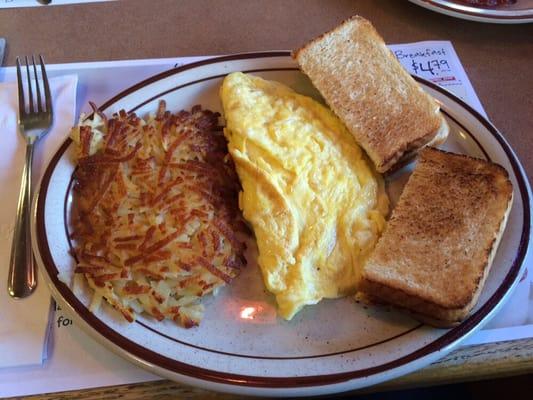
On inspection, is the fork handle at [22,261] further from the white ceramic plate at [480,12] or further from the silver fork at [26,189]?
the white ceramic plate at [480,12]

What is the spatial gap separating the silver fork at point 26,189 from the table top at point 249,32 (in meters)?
0.33

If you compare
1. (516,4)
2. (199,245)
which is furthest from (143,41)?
(516,4)

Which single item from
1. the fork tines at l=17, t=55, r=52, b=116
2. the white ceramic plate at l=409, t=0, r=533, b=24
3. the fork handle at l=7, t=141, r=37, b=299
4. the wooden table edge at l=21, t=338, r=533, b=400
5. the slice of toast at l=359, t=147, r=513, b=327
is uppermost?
the fork tines at l=17, t=55, r=52, b=116

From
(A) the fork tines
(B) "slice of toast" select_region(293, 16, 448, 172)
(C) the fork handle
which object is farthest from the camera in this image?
(A) the fork tines

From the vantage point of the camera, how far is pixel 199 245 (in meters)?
1.38

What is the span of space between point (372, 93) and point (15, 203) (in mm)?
1254

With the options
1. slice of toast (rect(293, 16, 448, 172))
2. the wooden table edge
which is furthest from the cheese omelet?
the wooden table edge

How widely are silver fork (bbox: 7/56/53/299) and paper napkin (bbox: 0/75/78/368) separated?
23mm

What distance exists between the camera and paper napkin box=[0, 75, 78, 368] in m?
1.27

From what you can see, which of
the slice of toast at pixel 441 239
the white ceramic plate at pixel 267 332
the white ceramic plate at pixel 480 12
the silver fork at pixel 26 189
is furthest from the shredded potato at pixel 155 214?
the white ceramic plate at pixel 480 12

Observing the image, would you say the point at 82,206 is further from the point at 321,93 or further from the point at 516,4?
the point at 516,4

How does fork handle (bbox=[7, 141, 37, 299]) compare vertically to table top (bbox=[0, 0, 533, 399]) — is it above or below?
below

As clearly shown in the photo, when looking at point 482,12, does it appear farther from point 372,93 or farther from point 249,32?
point 249,32

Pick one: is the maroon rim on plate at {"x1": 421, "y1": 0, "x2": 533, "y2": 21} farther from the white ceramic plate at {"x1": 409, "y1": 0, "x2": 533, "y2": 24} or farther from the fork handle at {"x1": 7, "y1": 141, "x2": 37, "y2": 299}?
the fork handle at {"x1": 7, "y1": 141, "x2": 37, "y2": 299}
